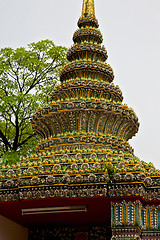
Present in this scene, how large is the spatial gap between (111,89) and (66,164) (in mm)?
5011

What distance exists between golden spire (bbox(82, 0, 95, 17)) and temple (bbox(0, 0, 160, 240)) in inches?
102

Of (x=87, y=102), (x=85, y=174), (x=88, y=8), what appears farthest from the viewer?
(x=88, y=8)

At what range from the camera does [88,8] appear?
1748cm

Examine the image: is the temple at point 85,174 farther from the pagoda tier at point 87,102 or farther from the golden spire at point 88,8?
the golden spire at point 88,8

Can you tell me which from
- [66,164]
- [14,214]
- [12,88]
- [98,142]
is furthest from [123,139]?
[12,88]

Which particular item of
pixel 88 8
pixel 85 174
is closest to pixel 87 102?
pixel 85 174

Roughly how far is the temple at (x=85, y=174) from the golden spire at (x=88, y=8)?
8.50ft

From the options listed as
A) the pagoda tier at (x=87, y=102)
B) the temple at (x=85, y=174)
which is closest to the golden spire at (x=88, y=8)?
the pagoda tier at (x=87, y=102)

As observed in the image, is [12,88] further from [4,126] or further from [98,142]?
[98,142]

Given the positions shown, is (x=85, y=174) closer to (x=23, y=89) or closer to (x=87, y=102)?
(x=87, y=102)

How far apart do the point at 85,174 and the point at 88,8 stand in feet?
35.4

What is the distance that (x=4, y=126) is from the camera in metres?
22.9

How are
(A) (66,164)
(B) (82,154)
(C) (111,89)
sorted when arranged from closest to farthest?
(A) (66,164) → (B) (82,154) → (C) (111,89)

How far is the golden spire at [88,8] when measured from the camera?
17219 mm
